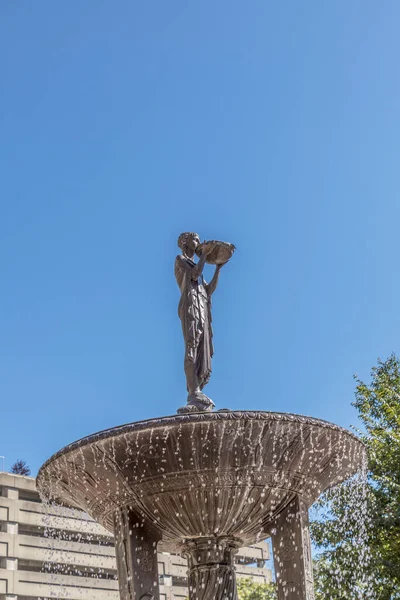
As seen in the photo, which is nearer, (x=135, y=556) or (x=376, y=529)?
(x=135, y=556)

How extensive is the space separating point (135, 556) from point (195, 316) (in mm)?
3044

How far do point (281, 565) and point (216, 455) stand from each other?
76.8 inches

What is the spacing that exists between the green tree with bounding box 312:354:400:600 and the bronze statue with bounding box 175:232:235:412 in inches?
288

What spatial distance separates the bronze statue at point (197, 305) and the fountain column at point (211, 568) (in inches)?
65.1

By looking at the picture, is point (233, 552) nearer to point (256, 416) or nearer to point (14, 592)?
point (256, 416)

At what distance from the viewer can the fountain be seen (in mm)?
9055

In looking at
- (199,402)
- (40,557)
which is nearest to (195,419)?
(199,402)

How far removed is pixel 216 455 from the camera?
9.16 meters

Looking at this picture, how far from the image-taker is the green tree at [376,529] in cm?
1738

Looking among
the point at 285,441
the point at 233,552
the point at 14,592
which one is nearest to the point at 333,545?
the point at 233,552

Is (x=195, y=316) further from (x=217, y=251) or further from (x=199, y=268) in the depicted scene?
(x=217, y=251)

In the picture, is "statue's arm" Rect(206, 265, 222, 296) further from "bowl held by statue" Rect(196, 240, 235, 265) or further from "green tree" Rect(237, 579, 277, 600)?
"green tree" Rect(237, 579, 277, 600)

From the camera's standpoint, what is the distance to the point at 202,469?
9234mm

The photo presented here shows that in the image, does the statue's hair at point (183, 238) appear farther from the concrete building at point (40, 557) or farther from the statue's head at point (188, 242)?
the concrete building at point (40, 557)
